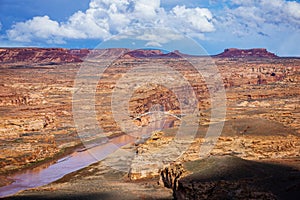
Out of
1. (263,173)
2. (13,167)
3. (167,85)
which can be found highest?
(167,85)

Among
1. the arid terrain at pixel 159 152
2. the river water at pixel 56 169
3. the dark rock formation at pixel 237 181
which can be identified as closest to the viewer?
the dark rock formation at pixel 237 181

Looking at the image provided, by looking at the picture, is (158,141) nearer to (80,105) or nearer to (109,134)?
(109,134)

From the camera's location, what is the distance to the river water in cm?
4138

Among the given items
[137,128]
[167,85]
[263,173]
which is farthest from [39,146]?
[167,85]

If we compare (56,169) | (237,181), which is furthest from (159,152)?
(56,169)

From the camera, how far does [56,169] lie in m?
48.0

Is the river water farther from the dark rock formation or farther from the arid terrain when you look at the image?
the dark rock formation

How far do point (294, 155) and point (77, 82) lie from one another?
93.8 meters

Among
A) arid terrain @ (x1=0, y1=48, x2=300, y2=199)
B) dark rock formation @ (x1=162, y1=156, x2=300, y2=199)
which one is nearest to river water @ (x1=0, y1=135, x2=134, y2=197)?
arid terrain @ (x1=0, y1=48, x2=300, y2=199)

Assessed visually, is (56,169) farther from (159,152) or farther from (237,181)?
(237,181)

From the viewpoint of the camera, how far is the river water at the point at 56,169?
4138 cm

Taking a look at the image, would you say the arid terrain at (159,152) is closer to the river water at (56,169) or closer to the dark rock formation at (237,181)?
the dark rock formation at (237,181)

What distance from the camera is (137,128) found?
73.1 m

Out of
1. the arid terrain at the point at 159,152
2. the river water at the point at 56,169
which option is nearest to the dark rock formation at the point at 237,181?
the arid terrain at the point at 159,152
